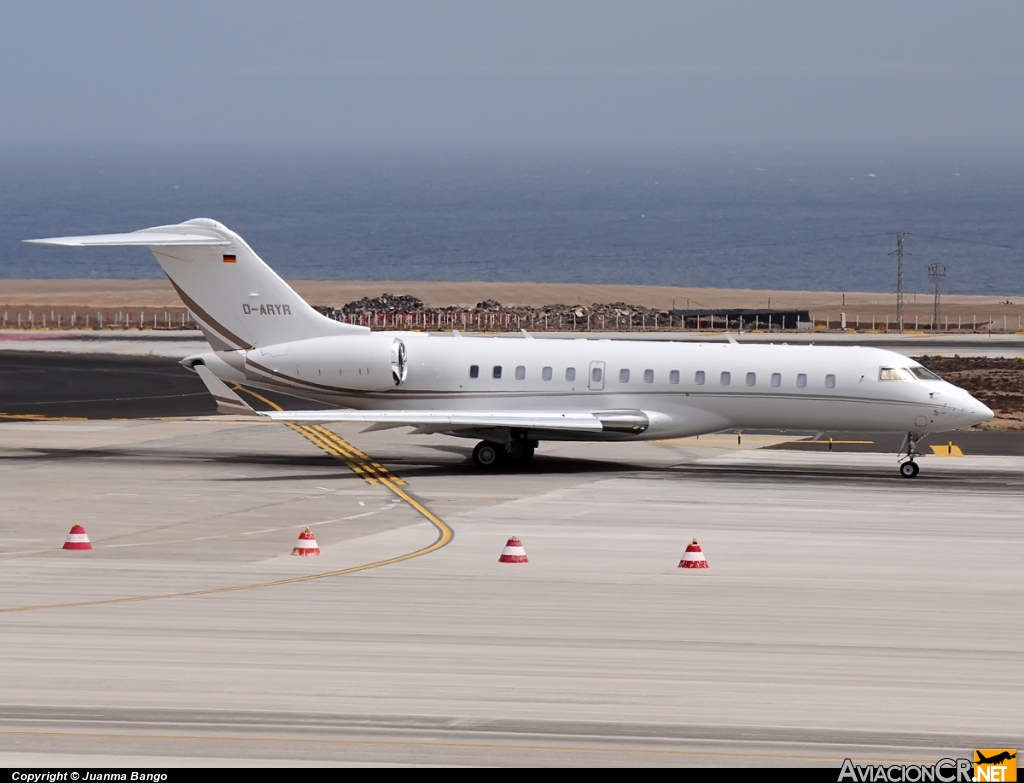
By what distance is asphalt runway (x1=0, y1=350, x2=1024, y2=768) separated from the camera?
13578 mm

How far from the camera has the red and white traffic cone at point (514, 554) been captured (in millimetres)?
23469

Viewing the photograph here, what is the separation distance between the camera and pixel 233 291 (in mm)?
37250

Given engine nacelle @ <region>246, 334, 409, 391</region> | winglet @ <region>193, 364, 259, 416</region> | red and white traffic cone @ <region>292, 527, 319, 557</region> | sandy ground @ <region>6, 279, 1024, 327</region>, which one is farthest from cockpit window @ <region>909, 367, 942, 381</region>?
sandy ground @ <region>6, 279, 1024, 327</region>

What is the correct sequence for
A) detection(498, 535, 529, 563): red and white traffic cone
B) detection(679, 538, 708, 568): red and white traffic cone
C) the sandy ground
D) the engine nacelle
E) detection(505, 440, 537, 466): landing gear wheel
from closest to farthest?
detection(679, 538, 708, 568): red and white traffic cone < detection(498, 535, 529, 563): red and white traffic cone < detection(505, 440, 537, 466): landing gear wheel < the engine nacelle < the sandy ground

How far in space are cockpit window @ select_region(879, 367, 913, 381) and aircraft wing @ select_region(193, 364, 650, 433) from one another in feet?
17.4

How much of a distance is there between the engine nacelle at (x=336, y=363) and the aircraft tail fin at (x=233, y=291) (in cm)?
53

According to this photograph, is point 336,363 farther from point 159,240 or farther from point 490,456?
point 159,240

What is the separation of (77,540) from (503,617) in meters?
8.59

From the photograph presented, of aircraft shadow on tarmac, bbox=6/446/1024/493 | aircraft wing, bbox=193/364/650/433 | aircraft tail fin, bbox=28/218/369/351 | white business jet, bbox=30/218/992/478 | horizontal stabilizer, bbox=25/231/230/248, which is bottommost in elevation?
aircraft shadow on tarmac, bbox=6/446/1024/493

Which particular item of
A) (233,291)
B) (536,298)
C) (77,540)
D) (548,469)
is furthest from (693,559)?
(536,298)

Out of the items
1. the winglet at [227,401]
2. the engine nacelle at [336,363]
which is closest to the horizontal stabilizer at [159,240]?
the engine nacelle at [336,363]

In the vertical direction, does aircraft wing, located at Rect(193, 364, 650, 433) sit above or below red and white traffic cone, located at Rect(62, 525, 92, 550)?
above

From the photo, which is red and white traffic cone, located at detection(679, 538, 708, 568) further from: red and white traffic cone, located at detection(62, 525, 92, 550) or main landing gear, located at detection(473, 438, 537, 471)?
main landing gear, located at detection(473, 438, 537, 471)

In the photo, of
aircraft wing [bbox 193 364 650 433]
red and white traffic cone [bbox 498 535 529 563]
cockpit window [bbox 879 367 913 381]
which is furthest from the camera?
cockpit window [bbox 879 367 913 381]
